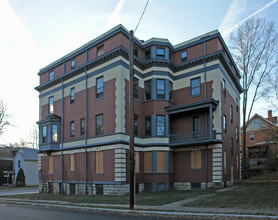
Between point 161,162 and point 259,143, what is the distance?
3212 centimetres

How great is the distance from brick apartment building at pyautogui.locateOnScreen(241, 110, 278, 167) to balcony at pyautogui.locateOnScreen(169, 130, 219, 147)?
17986mm

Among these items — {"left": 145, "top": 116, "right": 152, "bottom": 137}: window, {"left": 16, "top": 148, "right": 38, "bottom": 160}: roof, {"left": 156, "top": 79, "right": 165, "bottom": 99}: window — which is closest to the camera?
{"left": 145, "top": 116, "right": 152, "bottom": 137}: window

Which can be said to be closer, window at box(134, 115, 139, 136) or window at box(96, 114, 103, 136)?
window at box(96, 114, 103, 136)

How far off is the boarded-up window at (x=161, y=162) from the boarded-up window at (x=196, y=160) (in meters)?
2.55

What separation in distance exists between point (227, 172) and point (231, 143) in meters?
3.98

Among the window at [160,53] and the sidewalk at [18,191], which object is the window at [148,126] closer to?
the window at [160,53]

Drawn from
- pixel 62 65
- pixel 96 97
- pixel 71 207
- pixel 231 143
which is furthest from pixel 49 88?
pixel 231 143

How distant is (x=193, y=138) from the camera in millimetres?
24609

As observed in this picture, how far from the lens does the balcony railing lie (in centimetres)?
2274

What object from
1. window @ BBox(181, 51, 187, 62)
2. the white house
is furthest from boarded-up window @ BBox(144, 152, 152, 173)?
the white house

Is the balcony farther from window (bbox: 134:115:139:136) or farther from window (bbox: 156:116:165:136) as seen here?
window (bbox: 134:115:139:136)

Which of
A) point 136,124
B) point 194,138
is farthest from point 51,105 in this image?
point 194,138

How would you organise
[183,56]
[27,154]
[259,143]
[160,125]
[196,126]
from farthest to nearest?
[27,154] → [259,143] → [183,56] → [160,125] → [196,126]

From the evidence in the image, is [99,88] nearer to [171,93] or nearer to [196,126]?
[171,93]
